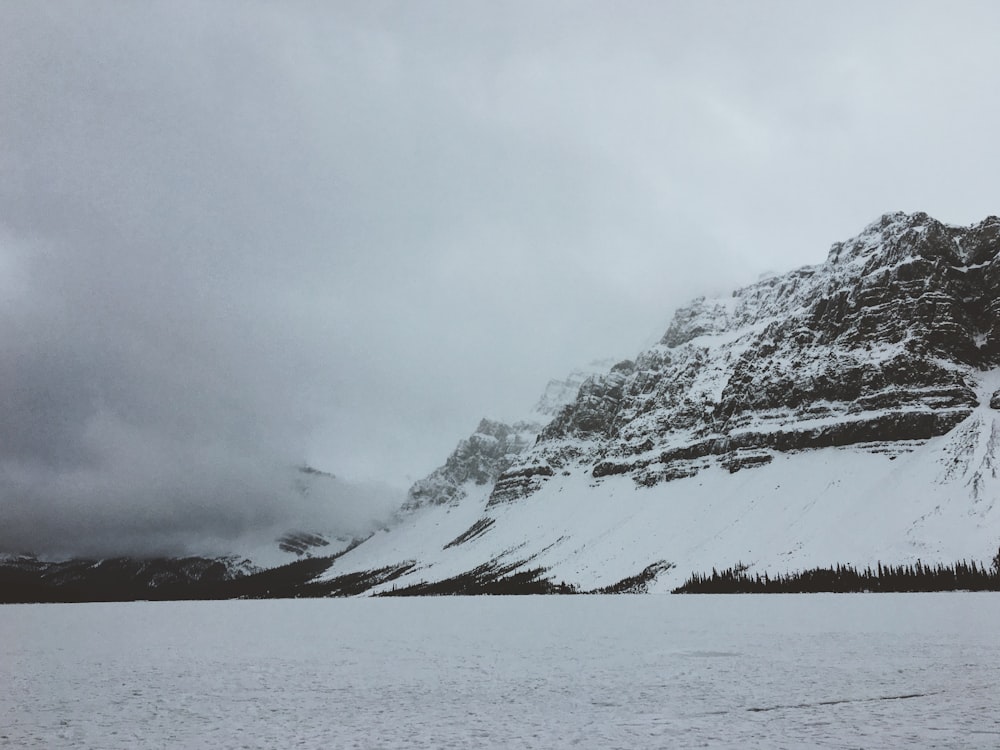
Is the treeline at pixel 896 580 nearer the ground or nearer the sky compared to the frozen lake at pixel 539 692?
nearer the sky

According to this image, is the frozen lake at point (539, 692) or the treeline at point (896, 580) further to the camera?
the treeline at point (896, 580)

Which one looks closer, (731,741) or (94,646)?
(731,741)

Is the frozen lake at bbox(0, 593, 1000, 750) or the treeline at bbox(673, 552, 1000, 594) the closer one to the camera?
the frozen lake at bbox(0, 593, 1000, 750)

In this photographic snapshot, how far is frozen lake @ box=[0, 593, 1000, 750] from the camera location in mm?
25766

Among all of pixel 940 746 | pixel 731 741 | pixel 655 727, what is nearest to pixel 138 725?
pixel 655 727

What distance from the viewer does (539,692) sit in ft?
118

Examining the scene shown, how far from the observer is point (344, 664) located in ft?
171

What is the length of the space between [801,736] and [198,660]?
4885 centimetres

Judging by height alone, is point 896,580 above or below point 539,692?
above

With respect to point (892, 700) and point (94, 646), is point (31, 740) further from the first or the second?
point (94, 646)

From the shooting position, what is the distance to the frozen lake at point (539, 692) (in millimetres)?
25766

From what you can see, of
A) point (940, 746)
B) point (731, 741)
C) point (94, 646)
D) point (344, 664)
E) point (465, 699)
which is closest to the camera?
point (940, 746)

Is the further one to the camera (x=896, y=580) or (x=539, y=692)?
(x=896, y=580)

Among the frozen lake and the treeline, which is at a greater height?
the treeline
